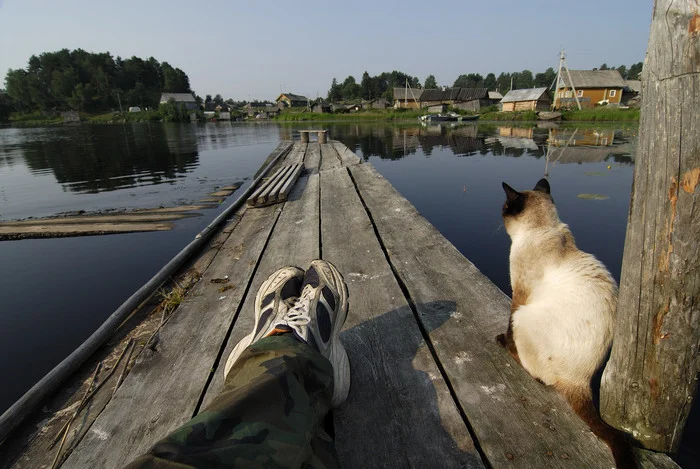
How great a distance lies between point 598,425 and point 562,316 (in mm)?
561

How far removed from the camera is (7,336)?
4340 millimetres

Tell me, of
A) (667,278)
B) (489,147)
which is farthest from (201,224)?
(489,147)

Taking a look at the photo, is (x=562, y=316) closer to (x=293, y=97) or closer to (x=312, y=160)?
(x=312, y=160)

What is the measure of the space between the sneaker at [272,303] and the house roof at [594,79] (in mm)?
73670

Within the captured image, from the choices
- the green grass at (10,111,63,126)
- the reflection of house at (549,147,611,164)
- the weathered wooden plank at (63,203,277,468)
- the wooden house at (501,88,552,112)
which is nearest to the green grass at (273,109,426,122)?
the wooden house at (501,88,552,112)

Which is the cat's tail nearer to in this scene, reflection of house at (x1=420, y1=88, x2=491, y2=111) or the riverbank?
the riverbank

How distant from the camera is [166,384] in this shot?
234 centimetres

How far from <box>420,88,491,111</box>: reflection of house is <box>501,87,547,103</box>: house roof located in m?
7.80

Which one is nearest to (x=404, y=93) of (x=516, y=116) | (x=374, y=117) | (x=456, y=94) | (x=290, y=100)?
(x=456, y=94)

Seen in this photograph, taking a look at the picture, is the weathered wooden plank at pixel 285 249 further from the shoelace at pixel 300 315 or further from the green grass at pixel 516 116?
the green grass at pixel 516 116

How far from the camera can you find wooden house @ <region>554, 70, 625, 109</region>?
57406 mm

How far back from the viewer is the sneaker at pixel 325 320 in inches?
78.5

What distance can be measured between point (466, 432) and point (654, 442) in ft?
3.00

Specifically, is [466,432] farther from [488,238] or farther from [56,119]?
[56,119]
